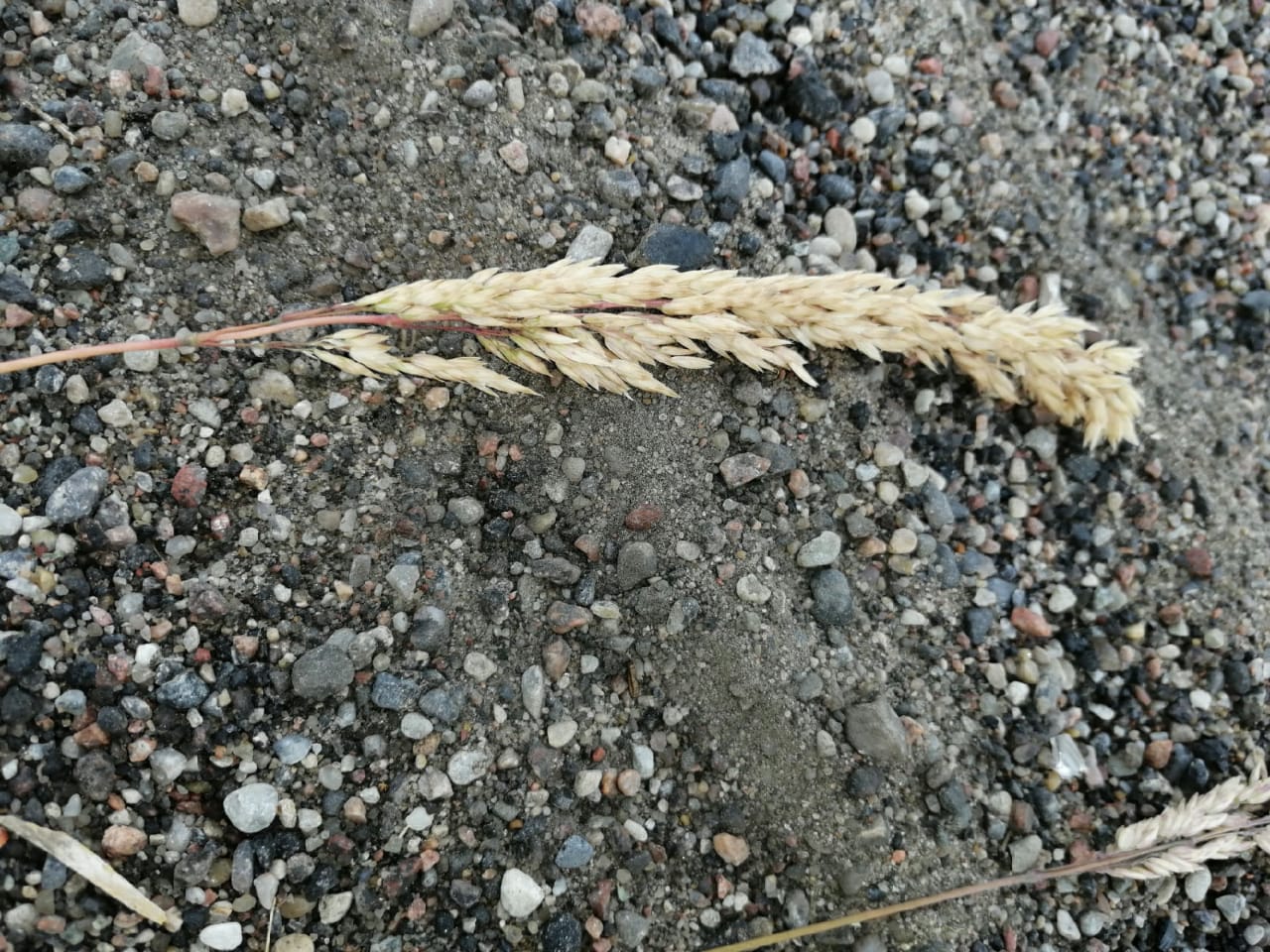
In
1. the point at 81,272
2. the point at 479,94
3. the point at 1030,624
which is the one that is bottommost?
the point at 1030,624

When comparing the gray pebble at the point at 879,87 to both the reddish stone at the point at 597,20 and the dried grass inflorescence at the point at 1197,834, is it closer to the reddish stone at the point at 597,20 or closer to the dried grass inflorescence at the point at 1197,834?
the reddish stone at the point at 597,20

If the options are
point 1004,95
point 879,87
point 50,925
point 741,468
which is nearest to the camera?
point 50,925

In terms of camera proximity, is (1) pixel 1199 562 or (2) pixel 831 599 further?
(1) pixel 1199 562

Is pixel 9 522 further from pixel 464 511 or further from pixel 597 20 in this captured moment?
pixel 597 20

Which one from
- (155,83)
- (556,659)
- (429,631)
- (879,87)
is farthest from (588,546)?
(879,87)

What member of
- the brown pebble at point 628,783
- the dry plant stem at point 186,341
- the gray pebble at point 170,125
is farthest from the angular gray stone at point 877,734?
the gray pebble at point 170,125
